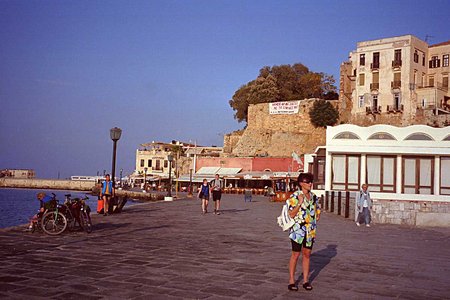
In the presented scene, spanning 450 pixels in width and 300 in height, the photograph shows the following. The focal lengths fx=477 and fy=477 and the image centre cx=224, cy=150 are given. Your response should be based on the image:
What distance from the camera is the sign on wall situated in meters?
64.3

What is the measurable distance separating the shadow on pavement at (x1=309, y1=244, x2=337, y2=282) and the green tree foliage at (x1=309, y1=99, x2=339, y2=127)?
171ft

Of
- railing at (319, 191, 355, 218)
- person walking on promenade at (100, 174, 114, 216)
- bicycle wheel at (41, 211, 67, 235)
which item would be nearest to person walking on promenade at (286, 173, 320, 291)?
bicycle wheel at (41, 211, 67, 235)

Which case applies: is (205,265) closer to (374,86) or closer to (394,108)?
(394,108)

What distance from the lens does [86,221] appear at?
11.6 meters

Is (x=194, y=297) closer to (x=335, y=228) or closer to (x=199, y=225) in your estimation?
(x=199, y=225)

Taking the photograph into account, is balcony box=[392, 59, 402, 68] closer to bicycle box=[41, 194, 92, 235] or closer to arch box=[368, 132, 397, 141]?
arch box=[368, 132, 397, 141]

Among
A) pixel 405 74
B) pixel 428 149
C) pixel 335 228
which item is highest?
pixel 405 74

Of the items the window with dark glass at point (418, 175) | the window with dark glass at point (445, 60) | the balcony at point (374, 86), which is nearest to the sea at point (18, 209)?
the window with dark glass at point (418, 175)

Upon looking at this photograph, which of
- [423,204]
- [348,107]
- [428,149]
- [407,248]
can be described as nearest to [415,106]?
[348,107]

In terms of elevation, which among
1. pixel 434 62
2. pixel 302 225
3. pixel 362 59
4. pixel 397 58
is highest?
pixel 362 59

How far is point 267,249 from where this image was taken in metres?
9.88

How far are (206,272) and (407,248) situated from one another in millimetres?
5871

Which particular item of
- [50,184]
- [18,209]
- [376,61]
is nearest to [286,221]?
[18,209]

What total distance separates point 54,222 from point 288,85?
61.2 metres
